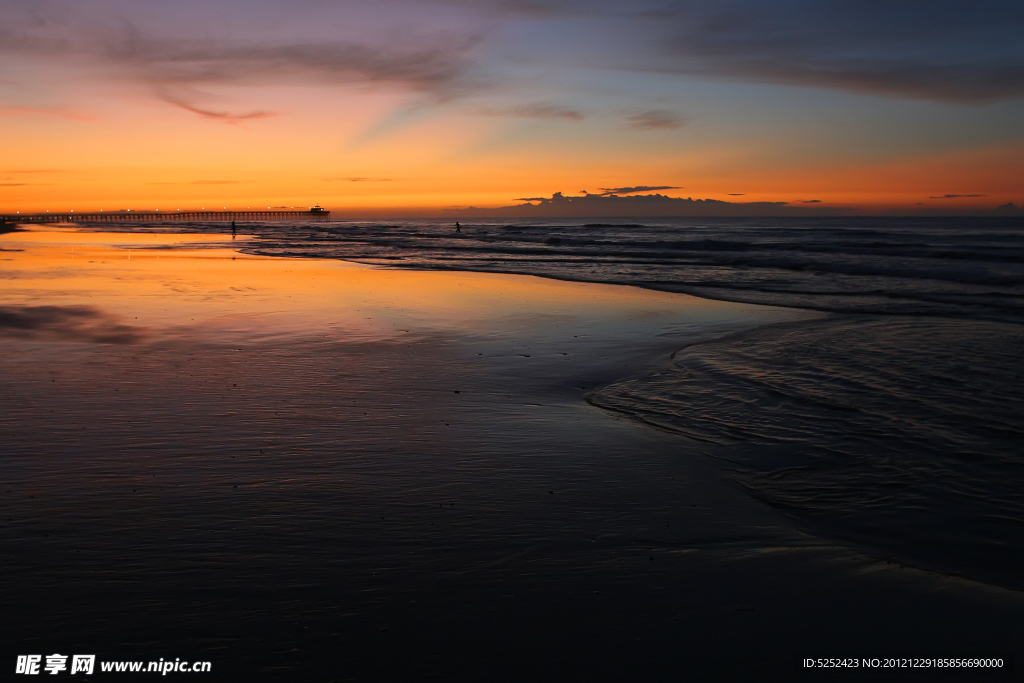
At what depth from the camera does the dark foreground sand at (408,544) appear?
3.19 meters

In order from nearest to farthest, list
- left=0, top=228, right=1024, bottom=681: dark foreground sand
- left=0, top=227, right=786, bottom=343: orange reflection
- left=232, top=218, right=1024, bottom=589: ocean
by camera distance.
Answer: left=0, top=228, right=1024, bottom=681: dark foreground sand < left=232, top=218, right=1024, bottom=589: ocean < left=0, top=227, right=786, bottom=343: orange reflection

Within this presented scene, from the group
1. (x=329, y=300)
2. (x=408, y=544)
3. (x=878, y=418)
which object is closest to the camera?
(x=408, y=544)

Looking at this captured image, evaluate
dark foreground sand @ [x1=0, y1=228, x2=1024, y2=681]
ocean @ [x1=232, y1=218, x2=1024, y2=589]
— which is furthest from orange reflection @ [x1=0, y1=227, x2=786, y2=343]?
dark foreground sand @ [x1=0, y1=228, x2=1024, y2=681]

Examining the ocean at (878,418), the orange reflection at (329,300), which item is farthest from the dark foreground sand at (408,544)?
the orange reflection at (329,300)

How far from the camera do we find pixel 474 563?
395cm

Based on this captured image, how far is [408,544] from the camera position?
414 cm

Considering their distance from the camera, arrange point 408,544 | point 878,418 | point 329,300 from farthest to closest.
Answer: point 329,300 < point 878,418 < point 408,544

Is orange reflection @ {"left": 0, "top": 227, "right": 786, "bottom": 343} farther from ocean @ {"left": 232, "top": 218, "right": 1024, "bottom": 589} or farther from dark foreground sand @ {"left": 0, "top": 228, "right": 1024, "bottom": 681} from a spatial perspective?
dark foreground sand @ {"left": 0, "top": 228, "right": 1024, "bottom": 681}

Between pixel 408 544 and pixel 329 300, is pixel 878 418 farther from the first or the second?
pixel 329 300

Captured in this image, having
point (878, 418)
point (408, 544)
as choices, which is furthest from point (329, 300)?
point (408, 544)

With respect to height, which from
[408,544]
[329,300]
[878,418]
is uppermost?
[329,300]

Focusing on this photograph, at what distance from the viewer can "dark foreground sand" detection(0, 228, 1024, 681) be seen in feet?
10.5


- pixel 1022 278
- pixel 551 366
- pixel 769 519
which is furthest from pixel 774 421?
pixel 1022 278

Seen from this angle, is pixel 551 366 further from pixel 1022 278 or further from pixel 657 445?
pixel 1022 278
